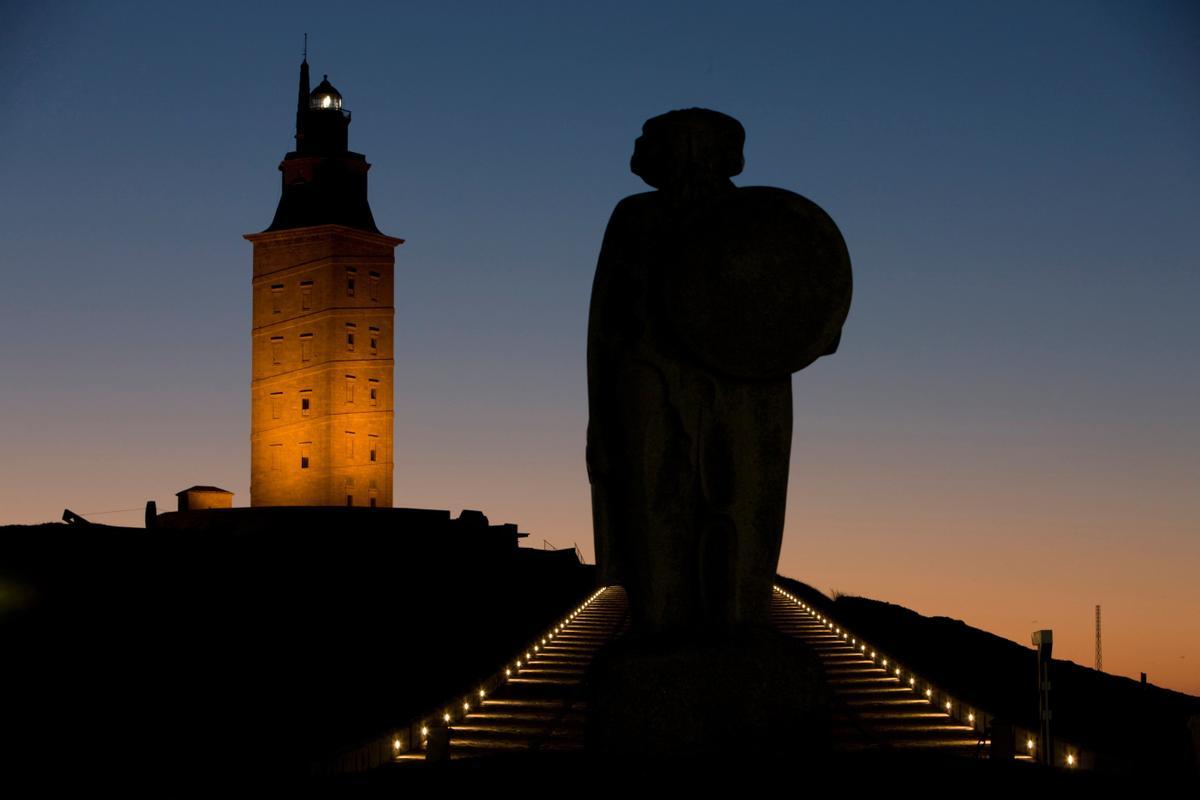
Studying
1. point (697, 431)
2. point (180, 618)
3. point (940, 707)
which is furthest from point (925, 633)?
point (697, 431)

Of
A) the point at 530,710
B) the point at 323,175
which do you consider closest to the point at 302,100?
the point at 323,175

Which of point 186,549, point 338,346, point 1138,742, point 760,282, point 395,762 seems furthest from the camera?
point 338,346

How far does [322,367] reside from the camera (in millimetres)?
61875

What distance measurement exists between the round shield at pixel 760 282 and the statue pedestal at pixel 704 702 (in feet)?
4.81

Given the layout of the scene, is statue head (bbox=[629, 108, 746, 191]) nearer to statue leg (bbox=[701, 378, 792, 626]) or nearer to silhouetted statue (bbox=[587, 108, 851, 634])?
silhouetted statue (bbox=[587, 108, 851, 634])

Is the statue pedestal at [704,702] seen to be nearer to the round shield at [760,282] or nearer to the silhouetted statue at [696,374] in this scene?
the silhouetted statue at [696,374]

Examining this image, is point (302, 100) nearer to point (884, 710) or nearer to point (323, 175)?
point (323, 175)

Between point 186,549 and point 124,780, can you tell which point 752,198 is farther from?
point 186,549

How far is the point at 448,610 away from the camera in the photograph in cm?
3117

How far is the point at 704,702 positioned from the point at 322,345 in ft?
183

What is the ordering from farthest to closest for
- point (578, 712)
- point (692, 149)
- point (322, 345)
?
point (322, 345), point (578, 712), point (692, 149)

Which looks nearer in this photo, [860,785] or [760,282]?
[860,785]

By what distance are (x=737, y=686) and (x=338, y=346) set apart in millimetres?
55642

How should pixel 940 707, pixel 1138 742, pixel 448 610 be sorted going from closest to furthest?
pixel 940 707
pixel 1138 742
pixel 448 610
